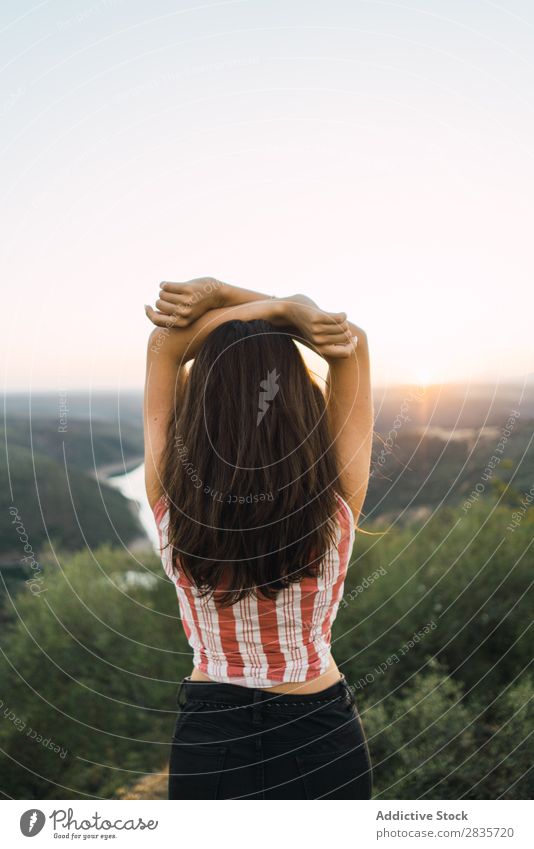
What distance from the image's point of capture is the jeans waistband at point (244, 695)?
1.33 m

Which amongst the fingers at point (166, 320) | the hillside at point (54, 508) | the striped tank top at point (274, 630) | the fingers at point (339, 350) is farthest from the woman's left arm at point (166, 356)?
the hillside at point (54, 508)

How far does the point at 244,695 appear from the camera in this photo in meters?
1.33

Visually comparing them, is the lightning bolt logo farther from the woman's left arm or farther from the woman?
the woman's left arm

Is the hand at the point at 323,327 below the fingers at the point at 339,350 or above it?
above

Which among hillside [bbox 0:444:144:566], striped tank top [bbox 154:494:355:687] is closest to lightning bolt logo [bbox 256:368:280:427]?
striped tank top [bbox 154:494:355:687]

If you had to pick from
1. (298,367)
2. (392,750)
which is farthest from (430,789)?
(298,367)

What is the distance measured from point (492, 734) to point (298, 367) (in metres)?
2.56

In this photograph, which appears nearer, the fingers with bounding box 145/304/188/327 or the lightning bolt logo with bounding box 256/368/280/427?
the lightning bolt logo with bounding box 256/368/280/427

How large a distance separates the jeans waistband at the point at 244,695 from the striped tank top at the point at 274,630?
14mm

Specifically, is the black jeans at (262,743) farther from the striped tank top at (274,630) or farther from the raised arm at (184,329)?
the raised arm at (184,329)

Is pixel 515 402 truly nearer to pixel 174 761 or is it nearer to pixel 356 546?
pixel 356 546

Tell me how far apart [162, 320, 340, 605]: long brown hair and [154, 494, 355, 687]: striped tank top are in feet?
0.08

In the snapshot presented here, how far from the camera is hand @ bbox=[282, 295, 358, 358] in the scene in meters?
1.33

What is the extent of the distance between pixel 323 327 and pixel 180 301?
0.31 meters
